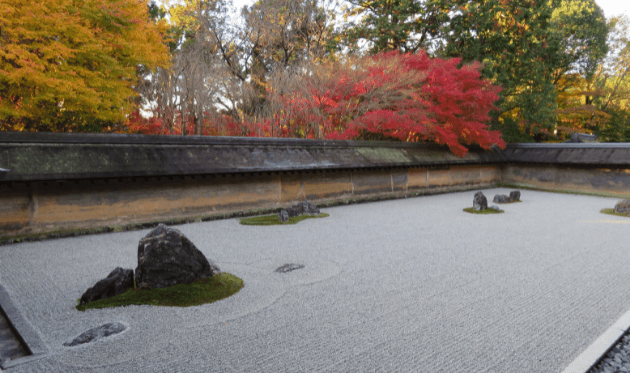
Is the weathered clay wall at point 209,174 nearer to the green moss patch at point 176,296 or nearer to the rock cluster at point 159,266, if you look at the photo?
the rock cluster at point 159,266

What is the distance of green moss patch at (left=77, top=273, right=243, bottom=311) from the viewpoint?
11.9 feet

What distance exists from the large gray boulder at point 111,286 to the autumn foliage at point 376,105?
9417 mm

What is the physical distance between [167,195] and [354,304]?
5807 mm

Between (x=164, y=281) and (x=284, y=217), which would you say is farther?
(x=284, y=217)

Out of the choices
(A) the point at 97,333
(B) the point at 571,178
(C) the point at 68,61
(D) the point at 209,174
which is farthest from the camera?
(B) the point at 571,178

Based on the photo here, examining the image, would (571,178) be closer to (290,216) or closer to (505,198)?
(505,198)

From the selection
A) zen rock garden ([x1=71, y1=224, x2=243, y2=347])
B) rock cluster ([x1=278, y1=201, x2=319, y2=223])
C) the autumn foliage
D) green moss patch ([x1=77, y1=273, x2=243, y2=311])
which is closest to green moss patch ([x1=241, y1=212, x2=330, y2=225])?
rock cluster ([x1=278, y1=201, x2=319, y2=223])

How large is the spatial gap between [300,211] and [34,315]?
19.3 feet

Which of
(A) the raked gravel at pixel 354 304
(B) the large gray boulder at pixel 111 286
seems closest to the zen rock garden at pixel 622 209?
(A) the raked gravel at pixel 354 304

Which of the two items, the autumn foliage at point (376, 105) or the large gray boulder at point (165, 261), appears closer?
the large gray boulder at point (165, 261)

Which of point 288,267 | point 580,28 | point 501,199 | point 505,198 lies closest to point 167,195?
point 288,267

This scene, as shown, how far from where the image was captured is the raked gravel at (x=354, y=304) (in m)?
2.68

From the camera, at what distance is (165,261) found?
3.91m

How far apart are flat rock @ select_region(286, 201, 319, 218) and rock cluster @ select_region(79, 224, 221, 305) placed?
4.68 m
